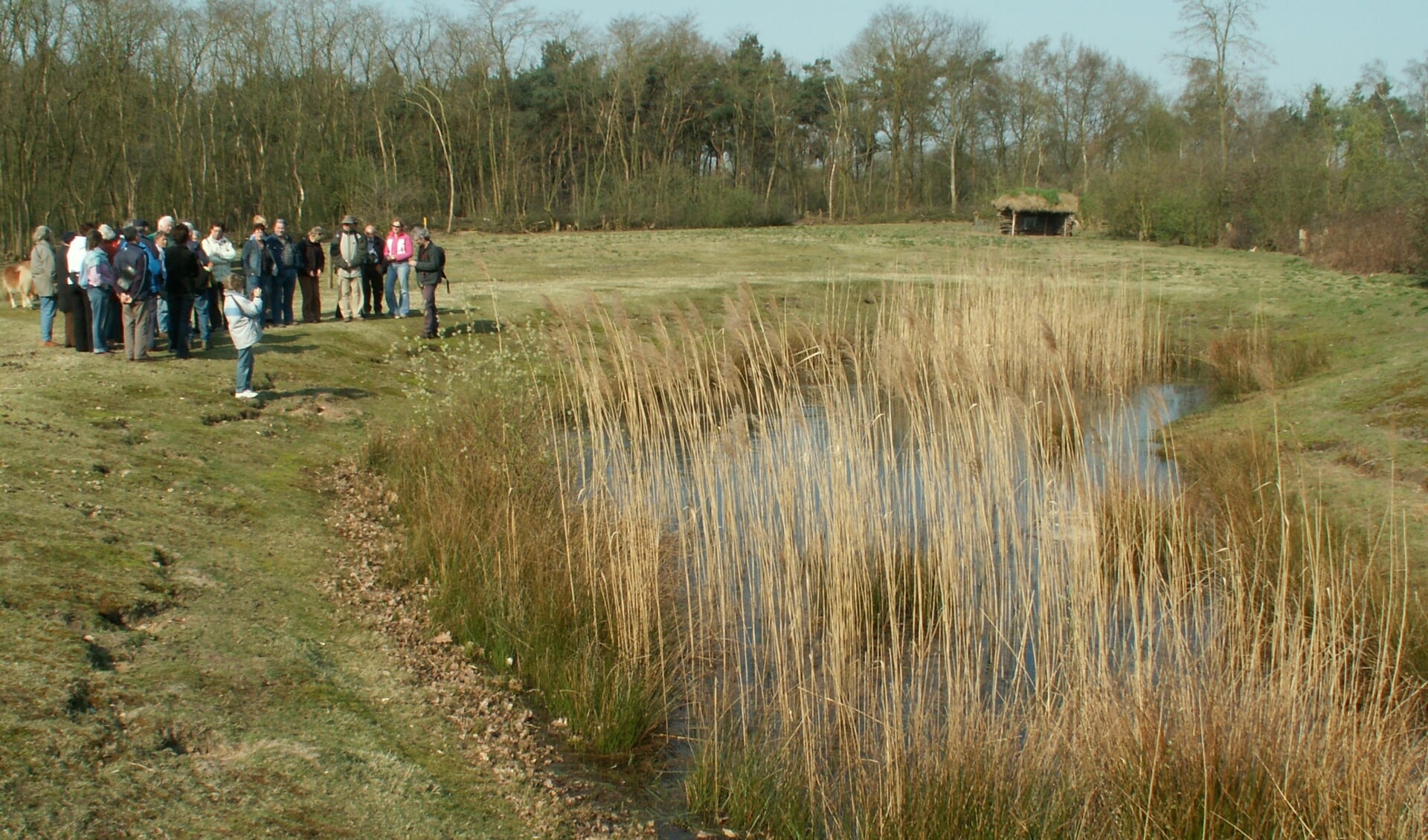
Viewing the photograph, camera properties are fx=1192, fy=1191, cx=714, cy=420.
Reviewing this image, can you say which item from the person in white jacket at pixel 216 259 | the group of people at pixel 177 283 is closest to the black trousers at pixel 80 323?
the group of people at pixel 177 283

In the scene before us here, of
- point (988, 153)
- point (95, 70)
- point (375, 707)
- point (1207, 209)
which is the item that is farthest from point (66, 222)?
point (988, 153)

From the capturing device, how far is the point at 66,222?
1224 inches

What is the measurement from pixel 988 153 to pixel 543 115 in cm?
2558

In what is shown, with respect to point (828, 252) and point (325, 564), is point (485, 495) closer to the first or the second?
point (325, 564)

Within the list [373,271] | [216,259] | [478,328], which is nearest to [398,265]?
[373,271]

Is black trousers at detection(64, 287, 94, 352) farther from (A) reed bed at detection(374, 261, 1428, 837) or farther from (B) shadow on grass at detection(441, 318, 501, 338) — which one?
(A) reed bed at detection(374, 261, 1428, 837)

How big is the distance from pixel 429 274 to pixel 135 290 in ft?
15.9

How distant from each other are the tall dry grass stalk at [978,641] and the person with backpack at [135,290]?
609 centimetres

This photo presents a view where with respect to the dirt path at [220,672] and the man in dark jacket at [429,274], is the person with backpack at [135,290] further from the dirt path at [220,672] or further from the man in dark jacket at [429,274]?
the man in dark jacket at [429,274]

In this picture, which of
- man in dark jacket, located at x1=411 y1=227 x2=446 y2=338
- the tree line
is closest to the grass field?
man in dark jacket, located at x1=411 y1=227 x2=446 y2=338

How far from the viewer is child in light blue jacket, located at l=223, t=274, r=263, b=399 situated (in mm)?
11375

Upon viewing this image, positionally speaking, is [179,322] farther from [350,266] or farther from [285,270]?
[350,266]

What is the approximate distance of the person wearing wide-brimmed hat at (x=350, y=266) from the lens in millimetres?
17391

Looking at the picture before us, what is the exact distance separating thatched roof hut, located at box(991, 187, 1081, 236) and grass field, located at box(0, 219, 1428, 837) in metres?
31.8
